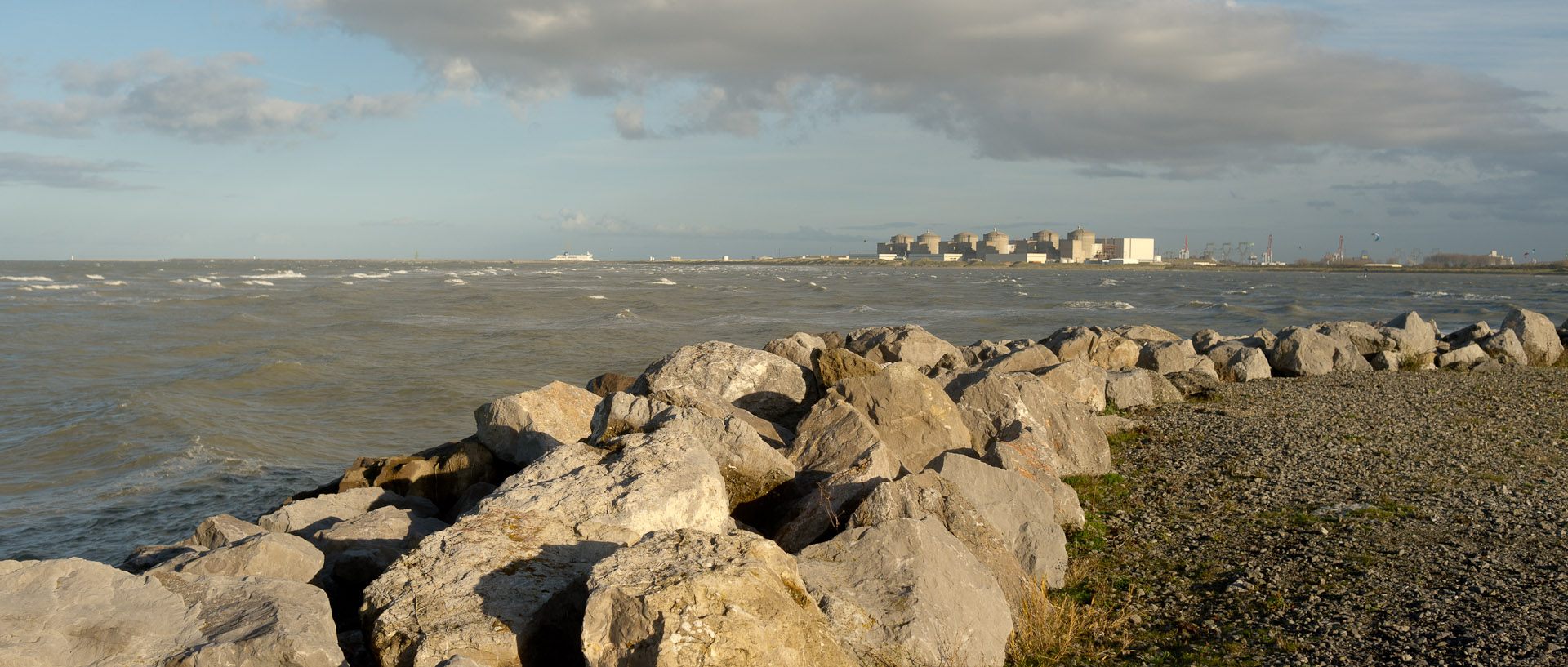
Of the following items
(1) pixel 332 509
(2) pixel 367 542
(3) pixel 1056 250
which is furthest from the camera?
(3) pixel 1056 250

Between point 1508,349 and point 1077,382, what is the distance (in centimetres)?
1185

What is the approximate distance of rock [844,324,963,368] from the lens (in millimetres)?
12148

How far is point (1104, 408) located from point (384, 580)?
10594mm

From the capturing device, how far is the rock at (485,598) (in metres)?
4.07

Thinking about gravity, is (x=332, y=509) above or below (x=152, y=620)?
below

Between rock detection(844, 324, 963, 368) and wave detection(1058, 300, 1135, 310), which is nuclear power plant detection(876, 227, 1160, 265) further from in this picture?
rock detection(844, 324, 963, 368)

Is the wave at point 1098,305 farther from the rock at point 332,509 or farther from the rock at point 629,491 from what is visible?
the rock at point 629,491

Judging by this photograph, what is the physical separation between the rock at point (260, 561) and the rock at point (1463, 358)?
19509 mm

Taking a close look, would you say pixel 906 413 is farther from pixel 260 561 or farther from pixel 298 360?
pixel 298 360

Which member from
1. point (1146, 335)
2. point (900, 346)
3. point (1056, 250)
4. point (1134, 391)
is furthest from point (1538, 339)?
point (1056, 250)

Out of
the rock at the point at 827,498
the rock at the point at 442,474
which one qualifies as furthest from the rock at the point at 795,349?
the rock at the point at 827,498

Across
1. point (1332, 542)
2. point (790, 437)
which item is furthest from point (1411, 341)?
point (790, 437)

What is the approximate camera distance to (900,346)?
480 inches

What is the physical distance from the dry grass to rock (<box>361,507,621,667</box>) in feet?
7.98
